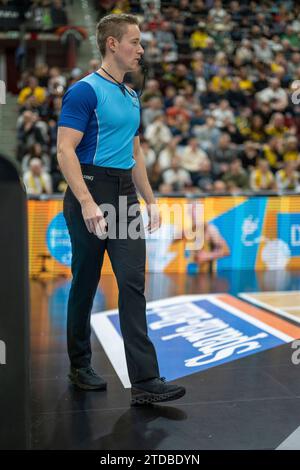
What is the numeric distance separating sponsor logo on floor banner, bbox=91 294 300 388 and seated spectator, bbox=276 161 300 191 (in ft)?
15.0

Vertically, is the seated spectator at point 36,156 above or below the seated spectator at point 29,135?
below

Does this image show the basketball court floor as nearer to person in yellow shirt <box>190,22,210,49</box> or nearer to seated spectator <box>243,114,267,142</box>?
seated spectator <box>243,114,267,142</box>

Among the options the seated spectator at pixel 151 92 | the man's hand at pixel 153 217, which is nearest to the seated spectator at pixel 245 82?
the seated spectator at pixel 151 92

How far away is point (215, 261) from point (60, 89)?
15.6 feet

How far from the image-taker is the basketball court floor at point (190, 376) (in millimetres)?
3041

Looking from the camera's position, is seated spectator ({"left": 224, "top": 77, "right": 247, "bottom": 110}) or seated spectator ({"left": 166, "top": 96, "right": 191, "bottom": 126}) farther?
seated spectator ({"left": 224, "top": 77, "right": 247, "bottom": 110})

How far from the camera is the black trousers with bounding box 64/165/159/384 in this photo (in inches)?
137

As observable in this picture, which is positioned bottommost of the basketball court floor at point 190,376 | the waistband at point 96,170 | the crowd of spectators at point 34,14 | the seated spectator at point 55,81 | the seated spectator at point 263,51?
the basketball court floor at point 190,376

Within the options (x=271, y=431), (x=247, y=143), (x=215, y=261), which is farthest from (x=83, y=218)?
(x=247, y=143)

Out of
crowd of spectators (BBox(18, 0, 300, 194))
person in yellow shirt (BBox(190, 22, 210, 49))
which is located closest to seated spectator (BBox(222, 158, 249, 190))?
crowd of spectators (BBox(18, 0, 300, 194))

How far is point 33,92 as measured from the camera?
38.5ft

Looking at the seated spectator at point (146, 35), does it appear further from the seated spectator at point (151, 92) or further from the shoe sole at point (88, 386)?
the shoe sole at point (88, 386)

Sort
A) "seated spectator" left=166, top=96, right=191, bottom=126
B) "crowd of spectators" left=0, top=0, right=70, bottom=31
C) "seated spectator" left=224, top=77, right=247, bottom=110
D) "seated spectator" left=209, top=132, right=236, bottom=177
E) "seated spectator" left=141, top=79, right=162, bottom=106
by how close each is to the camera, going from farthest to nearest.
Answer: "crowd of spectators" left=0, top=0, right=70, bottom=31 → "seated spectator" left=224, top=77, right=247, bottom=110 → "seated spectator" left=141, top=79, right=162, bottom=106 → "seated spectator" left=166, top=96, right=191, bottom=126 → "seated spectator" left=209, top=132, right=236, bottom=177
